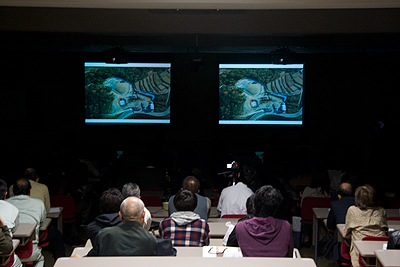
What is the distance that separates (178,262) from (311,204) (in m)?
2.73

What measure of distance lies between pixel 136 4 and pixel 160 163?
335 cm

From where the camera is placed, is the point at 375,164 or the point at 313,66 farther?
the point at 313,66

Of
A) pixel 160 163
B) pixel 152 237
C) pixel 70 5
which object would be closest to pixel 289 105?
pixel 160 163

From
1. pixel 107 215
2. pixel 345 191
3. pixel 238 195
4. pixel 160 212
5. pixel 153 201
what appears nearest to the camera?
pixel 107 215

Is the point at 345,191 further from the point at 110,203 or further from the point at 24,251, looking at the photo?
the point at 24,251

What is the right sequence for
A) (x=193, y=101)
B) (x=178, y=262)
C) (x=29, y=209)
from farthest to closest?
(x=193, y=101) < (x=29, y=209) < (x=178, y=262)

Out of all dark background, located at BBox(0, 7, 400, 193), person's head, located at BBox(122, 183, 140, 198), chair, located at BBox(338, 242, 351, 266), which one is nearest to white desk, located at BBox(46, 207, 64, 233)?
person's head, located at BBox(122, 183, 140, 198)

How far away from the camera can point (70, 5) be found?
15.7 feet

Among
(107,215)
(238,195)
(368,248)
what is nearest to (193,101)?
(238,195)

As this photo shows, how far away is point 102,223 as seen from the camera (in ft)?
10.8

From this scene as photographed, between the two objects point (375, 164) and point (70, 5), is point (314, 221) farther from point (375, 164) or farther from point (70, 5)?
point (70, 5)

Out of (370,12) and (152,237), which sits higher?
(370,12)

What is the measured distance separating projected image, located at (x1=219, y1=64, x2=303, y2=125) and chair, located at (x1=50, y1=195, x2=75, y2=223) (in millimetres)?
5887

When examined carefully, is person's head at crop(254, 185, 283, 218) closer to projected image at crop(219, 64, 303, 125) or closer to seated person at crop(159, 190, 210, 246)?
seated person at crop(159, 190, 210, 246)
